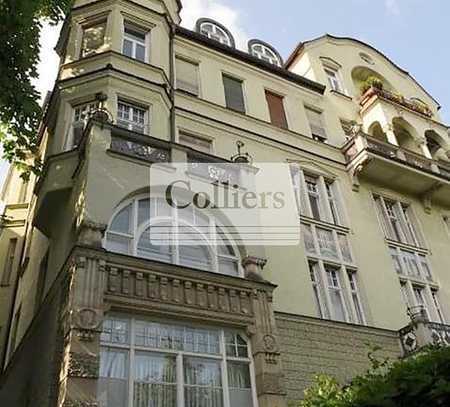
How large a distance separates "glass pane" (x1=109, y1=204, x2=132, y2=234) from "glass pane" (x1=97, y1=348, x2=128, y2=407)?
2955 mm

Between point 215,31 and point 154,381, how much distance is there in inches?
667

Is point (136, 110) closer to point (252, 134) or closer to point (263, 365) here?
point (252, 134)

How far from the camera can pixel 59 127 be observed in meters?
14.4

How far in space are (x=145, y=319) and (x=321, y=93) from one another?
1531 centimetres

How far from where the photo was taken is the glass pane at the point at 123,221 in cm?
1129

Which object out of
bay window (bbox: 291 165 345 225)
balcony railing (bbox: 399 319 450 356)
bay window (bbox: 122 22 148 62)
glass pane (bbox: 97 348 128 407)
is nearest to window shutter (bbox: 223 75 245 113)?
bay window (bbox: 291 165 345 225)

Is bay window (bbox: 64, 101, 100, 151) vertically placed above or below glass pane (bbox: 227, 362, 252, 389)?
above

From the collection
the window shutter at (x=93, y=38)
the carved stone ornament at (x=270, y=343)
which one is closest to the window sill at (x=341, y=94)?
the window shutter at (x=93, y=38)

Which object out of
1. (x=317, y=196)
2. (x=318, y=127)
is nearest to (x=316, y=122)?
(x=318, y=127)

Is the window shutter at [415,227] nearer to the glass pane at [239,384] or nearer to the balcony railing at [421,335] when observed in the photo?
the balcony railing at [421,335]

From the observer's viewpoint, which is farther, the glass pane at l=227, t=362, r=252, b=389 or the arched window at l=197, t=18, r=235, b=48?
the arched window at l=197, t=18, r=235, b=48

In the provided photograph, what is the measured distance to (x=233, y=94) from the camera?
A: 63.5ft

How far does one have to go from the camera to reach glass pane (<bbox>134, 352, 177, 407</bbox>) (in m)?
9.17

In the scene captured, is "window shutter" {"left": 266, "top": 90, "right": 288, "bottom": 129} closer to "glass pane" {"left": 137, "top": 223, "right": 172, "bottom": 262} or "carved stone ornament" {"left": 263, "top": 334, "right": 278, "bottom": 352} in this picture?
"glass pane" {"left": 137, "top": 223, "right": 172, "bottom": 262}
